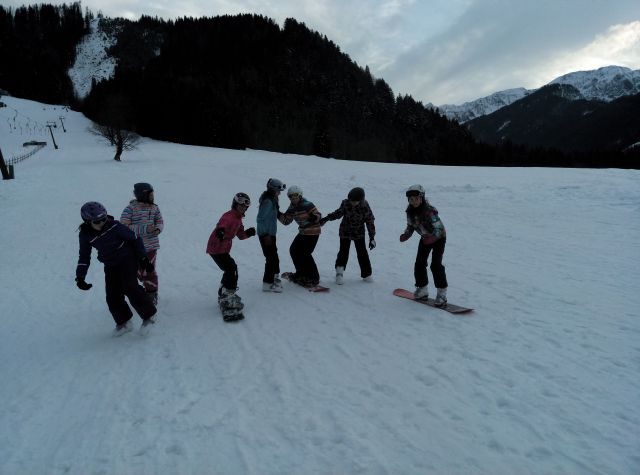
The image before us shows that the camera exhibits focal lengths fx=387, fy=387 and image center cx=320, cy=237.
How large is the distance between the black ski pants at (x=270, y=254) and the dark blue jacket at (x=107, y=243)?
7.65ft

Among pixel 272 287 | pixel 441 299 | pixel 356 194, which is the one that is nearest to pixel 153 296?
pixel 272 287

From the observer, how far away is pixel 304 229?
7191 millimetres

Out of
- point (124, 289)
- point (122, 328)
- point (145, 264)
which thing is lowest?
point (122, 328)

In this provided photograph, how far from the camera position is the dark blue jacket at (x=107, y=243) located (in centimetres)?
498

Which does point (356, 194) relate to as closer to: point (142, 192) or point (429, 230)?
point (429, 230)

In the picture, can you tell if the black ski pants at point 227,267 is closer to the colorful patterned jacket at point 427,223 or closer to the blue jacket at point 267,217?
the blue jacket at point 267,217

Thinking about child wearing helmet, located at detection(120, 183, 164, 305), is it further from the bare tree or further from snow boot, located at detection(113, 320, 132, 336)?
the bare tree

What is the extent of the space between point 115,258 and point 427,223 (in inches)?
177

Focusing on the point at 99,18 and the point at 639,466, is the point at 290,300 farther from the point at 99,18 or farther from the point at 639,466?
the point at 99,18

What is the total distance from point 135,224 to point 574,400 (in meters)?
6.10

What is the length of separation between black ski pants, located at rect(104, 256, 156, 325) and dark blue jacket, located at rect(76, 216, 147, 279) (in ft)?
0.31

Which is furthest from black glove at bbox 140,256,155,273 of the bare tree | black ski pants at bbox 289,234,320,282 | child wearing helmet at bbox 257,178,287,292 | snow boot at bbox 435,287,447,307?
the bare tree

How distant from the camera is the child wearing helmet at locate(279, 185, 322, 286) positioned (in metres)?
7.09

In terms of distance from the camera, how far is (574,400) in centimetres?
365
